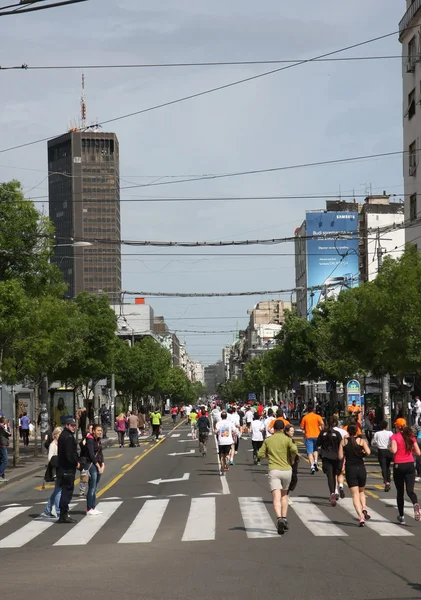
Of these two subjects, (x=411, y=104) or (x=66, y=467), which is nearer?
(x=66, y=467)

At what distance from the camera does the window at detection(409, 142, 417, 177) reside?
56.3 meters

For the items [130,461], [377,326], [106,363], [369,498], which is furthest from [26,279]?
[106,363]

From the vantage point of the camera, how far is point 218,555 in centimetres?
1272

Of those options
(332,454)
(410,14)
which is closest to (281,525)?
(332,454)

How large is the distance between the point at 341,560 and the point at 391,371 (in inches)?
1223

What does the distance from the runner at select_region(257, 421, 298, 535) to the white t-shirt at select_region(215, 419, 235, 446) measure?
12497mm

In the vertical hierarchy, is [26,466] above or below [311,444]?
below

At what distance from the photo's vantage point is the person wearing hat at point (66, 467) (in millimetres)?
17703

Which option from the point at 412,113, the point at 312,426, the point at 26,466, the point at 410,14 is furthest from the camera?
the point at 412,113

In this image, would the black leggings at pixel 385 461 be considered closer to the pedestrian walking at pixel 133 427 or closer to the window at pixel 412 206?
the pedestrian walking at pixel 133 427

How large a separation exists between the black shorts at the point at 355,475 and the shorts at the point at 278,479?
1.44 m

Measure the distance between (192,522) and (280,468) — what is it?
2509mm

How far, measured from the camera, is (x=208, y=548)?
44.2ft

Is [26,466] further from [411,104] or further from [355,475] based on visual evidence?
[411,104]
